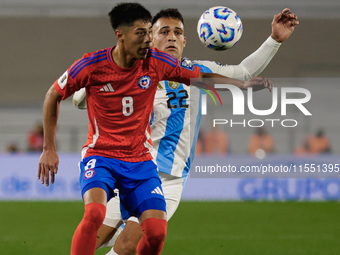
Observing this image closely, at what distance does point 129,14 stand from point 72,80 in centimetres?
60

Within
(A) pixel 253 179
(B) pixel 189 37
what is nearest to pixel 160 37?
(A) pixel 253 179

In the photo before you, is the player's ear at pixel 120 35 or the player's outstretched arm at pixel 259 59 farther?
the player's outstretched arm at pixel 259 59

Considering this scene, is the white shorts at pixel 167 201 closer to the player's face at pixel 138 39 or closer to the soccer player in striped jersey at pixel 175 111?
the soccer player in striped jersey at pixel 175 111

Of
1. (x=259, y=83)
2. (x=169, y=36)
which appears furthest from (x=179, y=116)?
(x=259, y=83)

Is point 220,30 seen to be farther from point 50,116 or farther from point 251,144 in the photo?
point 251,144

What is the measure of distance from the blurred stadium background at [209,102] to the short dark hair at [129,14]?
22.2 ft

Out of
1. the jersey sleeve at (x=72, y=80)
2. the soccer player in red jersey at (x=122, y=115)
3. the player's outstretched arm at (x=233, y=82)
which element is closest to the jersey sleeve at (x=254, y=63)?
the player's outstretched arm at (x=233, y=82)

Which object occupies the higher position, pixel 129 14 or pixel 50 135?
pixel 129 14

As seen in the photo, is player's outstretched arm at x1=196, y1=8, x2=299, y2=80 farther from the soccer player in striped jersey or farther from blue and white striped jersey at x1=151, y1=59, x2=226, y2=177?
blue and white striped jersey at x1=151, y1=59, x2=226, y2=177

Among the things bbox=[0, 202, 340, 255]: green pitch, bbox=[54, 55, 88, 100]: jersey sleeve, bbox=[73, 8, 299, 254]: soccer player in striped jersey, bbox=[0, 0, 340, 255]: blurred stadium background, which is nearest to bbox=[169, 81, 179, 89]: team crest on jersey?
bbox=[73, 8, 299, 254]: soccer player in striped jersey

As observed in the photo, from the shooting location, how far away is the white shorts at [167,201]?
4.54m

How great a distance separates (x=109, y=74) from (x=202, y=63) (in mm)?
1333

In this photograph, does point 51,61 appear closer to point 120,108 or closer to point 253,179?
point 253,179

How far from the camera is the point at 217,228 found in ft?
26.5
